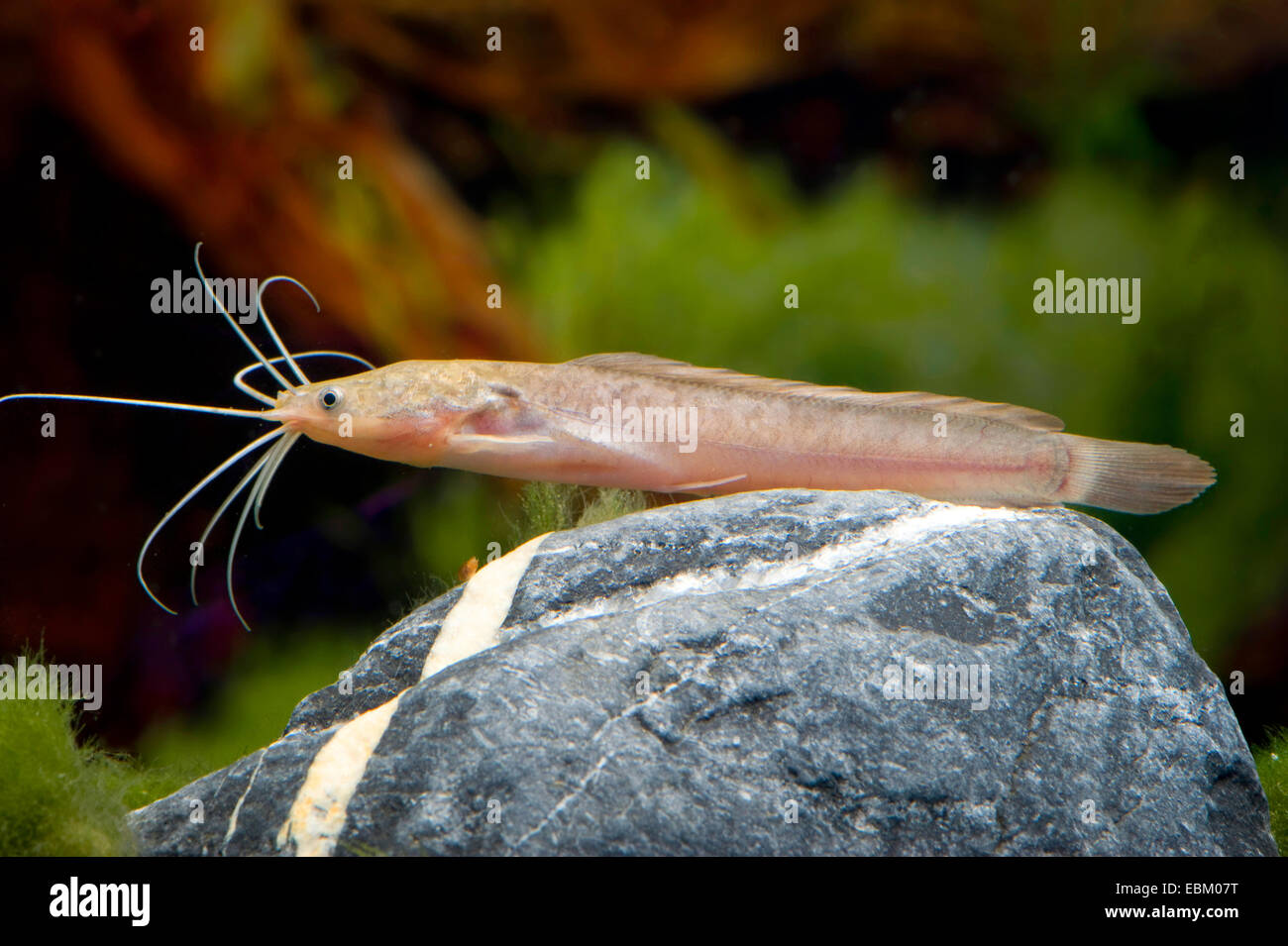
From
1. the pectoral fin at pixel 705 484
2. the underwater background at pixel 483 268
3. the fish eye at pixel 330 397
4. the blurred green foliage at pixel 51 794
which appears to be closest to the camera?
the blurred green foliage at pixel 51 794

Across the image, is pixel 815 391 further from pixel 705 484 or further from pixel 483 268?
pixel 483 268

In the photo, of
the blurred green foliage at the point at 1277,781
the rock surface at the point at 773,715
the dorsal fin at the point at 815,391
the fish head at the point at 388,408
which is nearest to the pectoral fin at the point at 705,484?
the dorsal fin at the point at 815,391

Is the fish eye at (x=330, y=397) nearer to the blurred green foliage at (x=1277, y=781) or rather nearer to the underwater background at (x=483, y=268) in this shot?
A: the underwater background at (x=483, y=268)

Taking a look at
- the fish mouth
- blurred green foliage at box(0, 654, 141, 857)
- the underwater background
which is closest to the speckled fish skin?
the fish mouth

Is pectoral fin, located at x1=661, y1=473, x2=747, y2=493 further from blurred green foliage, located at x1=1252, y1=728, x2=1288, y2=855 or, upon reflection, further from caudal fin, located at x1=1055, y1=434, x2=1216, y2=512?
blurred green foliage, located at x1=1252, y1=728, x2=1288, y2=855

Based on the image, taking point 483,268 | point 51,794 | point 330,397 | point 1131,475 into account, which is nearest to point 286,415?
point 330,397
